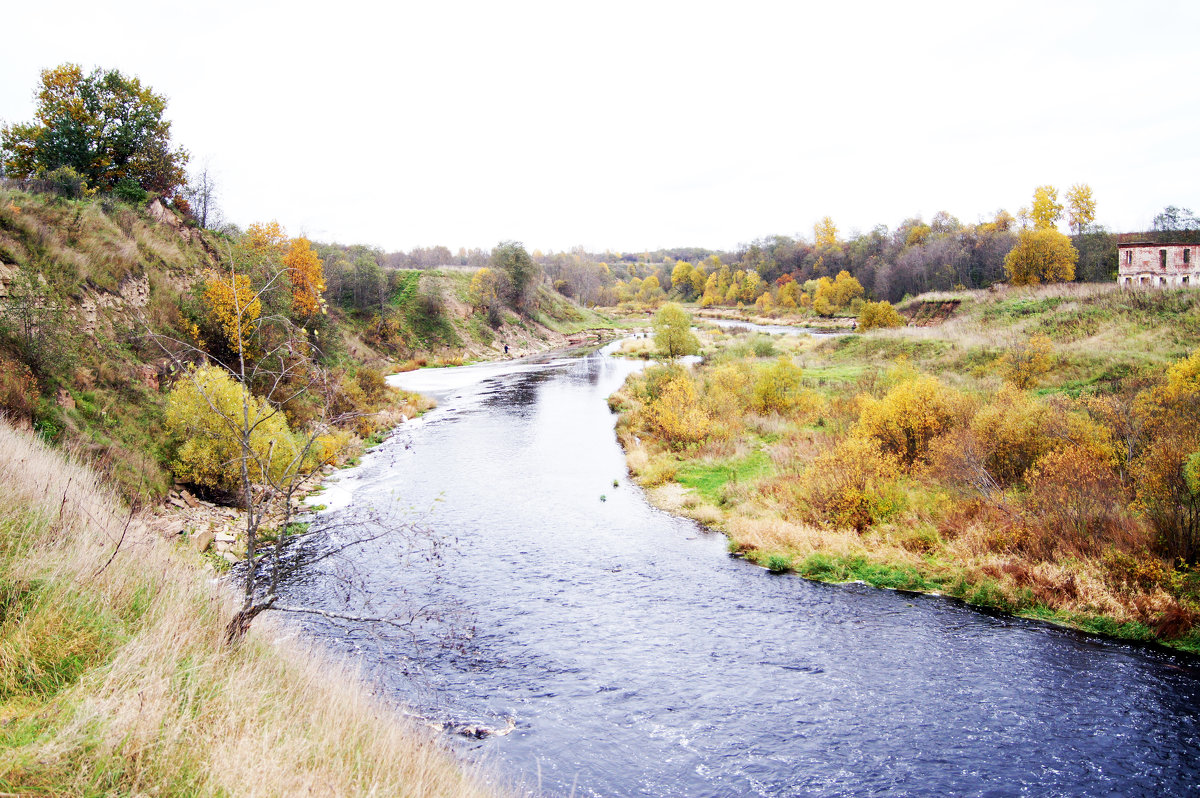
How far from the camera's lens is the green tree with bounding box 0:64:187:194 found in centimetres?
3300

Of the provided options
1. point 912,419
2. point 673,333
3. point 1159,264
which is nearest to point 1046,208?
point 1159,264

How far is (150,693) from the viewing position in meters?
5.97

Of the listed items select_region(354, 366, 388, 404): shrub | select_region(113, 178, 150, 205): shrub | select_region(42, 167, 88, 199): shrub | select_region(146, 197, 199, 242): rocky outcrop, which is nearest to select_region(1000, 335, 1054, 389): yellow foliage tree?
select_region(354, 366, 388, 404): shrub

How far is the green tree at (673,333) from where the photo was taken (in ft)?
183

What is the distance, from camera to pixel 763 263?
15550 centimetres

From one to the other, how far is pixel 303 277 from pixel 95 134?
16.3 meters

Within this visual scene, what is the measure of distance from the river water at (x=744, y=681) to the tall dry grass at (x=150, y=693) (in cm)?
222

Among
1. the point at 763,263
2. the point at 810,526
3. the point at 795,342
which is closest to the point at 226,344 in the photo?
the point at 810,526

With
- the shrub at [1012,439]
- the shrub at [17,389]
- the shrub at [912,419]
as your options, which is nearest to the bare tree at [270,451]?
the shrub at [17,389]

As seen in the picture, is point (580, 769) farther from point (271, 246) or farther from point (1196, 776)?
point (271, 246)

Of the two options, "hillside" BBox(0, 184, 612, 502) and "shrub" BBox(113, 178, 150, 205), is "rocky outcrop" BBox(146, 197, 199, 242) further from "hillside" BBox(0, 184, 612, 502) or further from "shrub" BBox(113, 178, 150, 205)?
"shrub" BBox(113, 178, 150, 205)

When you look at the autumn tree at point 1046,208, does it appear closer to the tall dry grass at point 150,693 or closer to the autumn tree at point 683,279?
the autumn tree at point 683,279

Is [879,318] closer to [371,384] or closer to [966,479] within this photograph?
[966,479]

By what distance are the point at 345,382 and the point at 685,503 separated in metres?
24.7
